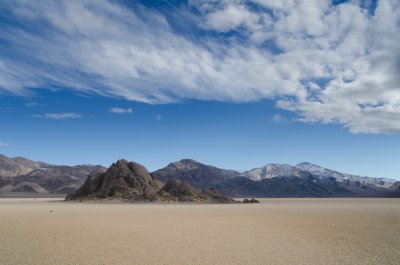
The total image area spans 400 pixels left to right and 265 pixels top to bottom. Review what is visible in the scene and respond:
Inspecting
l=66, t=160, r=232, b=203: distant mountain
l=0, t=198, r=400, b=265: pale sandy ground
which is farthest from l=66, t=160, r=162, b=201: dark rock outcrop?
l=0, t=198, r=400, b=265: pale sandy ground

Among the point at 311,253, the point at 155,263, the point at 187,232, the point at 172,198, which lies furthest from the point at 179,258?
the point at 172,198

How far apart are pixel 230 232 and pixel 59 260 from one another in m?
10.4

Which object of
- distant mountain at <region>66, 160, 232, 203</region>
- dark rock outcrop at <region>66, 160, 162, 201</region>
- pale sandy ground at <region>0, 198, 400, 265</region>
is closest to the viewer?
pale sandy ground at <region>0, 198, 400, 265</region>

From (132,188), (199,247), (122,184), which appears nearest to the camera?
(199,247)

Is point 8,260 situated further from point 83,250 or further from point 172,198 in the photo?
point 172,198

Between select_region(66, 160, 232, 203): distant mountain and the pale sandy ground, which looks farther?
select_region(66, 160, 232, 203): distant mountain

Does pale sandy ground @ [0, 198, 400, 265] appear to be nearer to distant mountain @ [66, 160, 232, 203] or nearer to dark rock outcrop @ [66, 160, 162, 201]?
distant mountain @ [66, 160, 232, 203]

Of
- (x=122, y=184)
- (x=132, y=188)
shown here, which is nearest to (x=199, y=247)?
(x=132, y=188)

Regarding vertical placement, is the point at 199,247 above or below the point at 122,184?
below

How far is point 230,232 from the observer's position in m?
20.9

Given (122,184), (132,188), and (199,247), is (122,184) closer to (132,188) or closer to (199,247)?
(132,188)

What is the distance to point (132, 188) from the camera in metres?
85.8

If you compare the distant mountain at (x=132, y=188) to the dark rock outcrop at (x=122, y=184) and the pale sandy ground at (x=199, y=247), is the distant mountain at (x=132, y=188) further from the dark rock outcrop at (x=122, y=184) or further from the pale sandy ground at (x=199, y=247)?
the pale sandy ground at (x=199, y=247)

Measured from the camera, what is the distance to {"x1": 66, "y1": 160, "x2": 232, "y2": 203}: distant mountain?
81.1 meters
